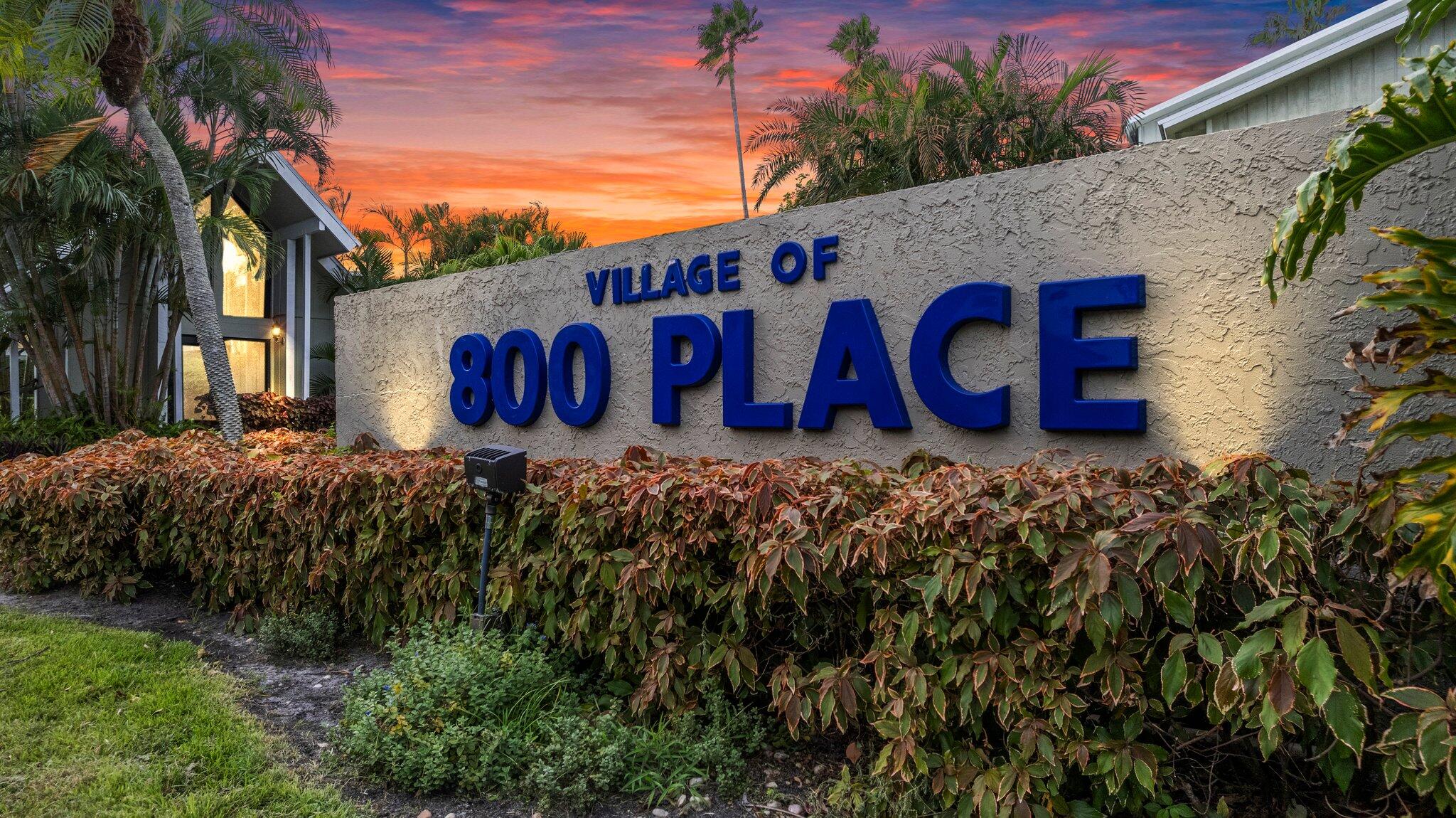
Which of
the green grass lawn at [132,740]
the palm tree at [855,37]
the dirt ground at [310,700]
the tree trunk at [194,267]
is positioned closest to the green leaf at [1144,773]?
the dirt ground at [310,700]

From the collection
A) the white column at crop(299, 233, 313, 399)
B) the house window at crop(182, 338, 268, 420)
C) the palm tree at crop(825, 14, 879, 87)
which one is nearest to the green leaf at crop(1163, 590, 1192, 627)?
the white column at crop(299, 233, 313, 399)

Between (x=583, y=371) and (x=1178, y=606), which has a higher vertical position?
(x=583, y=371)

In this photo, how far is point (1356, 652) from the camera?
8.09 feet

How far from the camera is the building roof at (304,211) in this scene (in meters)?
18.5

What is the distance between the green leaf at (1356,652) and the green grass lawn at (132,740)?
3.53 meters

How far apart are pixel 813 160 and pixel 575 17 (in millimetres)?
8490

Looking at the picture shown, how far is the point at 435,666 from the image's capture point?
4.17 m

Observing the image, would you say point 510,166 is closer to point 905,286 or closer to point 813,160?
point 813,160

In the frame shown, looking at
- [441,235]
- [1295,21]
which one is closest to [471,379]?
[1295,21]

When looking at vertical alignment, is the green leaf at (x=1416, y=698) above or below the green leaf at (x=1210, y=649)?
below

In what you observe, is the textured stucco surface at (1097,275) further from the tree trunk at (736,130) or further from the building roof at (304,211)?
the tree trunk at (736,130)

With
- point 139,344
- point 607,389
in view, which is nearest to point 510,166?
point 139,344

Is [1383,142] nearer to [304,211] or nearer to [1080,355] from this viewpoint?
[1080,355]

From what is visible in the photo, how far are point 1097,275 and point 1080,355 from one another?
0.41 m
